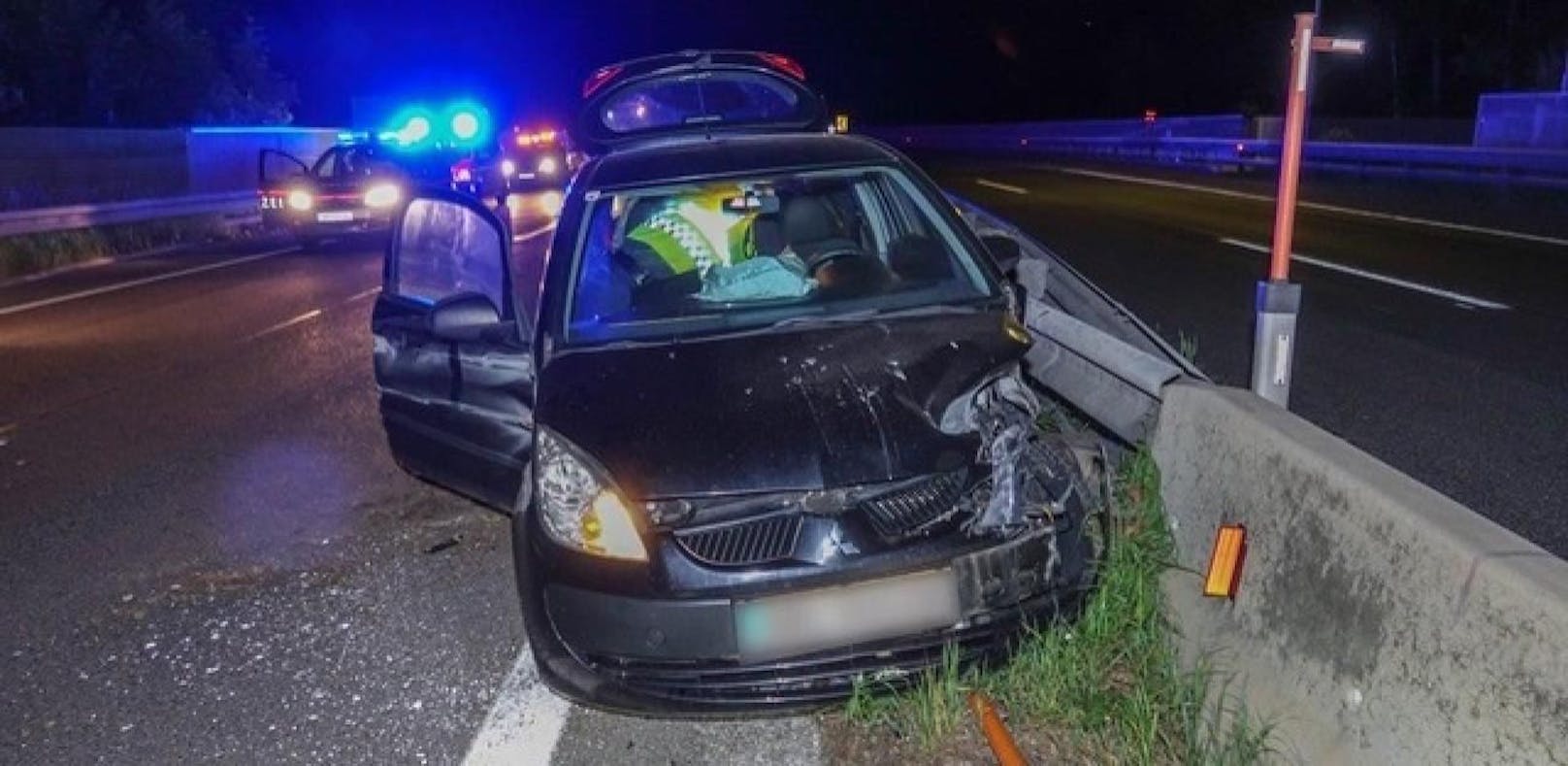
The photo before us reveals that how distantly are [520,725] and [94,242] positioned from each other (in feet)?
58.2

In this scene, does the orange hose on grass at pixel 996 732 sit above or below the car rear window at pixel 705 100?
below

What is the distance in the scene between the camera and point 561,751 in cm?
345

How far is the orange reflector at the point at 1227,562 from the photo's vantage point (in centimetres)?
317

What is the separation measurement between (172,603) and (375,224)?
538 inches

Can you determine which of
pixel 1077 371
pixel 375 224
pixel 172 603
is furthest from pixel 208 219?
pixel 1077 371

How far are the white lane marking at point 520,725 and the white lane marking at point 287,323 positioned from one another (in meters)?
7.50

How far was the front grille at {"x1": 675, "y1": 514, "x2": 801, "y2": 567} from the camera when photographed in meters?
3.18

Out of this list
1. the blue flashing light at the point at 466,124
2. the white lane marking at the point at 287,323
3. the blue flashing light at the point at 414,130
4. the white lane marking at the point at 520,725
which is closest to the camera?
the white lane marking at the point at 520,725

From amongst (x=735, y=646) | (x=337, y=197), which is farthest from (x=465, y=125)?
(x=735, y=646)

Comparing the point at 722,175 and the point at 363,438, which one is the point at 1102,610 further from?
the point at 363,438

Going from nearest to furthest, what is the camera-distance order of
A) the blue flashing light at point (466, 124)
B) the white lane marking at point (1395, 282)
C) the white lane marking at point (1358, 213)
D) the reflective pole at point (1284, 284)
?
the reflective pole at point (1284, 284) < the white lane marking at point (1395, 282) < the white lane marking at point (1358, 213) < the blue flashing light at point (466, 124)

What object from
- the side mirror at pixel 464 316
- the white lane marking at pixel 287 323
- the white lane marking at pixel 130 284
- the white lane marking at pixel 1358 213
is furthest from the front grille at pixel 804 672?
the white lane marking at pixel 130 284

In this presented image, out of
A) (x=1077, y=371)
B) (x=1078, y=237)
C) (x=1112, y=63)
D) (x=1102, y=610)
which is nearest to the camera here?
(x=1102, y=610)

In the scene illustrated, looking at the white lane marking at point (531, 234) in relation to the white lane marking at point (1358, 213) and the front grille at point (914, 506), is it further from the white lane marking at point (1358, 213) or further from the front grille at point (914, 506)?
the front grille at point (914, 506)
